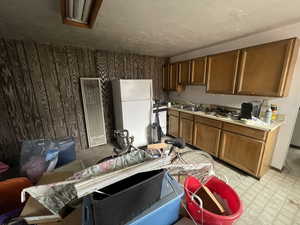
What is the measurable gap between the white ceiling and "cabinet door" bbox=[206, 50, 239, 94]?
33cm

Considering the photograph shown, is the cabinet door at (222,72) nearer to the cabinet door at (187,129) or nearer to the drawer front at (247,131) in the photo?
the drawer front at (247,131)

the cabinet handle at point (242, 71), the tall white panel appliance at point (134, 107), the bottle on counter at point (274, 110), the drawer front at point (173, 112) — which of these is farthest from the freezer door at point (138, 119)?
the bottle on counter at point (274, 110)

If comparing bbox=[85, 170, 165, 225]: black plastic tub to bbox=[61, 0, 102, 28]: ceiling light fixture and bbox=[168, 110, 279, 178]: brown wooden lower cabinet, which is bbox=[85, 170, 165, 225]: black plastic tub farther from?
bbox=[168, 110, 279, 178]: brown wooden lower cabinet

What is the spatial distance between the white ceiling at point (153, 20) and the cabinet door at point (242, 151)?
5.23 feet

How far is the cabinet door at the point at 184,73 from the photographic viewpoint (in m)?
2.99

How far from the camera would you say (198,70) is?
2.76 metres

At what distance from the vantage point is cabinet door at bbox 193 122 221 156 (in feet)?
7.77

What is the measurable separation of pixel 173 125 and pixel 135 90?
135cm

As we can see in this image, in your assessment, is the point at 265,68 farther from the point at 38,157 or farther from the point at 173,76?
the point at 38,157

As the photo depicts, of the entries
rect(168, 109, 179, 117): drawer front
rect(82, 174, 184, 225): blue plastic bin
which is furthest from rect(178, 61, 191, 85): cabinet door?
rect(82, 174, 184, 225): blue plastic bin

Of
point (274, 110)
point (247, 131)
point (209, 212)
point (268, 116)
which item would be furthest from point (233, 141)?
point (209, 212)

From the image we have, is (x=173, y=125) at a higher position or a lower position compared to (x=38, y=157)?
lower

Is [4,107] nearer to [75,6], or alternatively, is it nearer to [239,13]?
[75,6]

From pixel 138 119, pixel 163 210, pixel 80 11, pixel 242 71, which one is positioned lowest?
pixel 138 119
